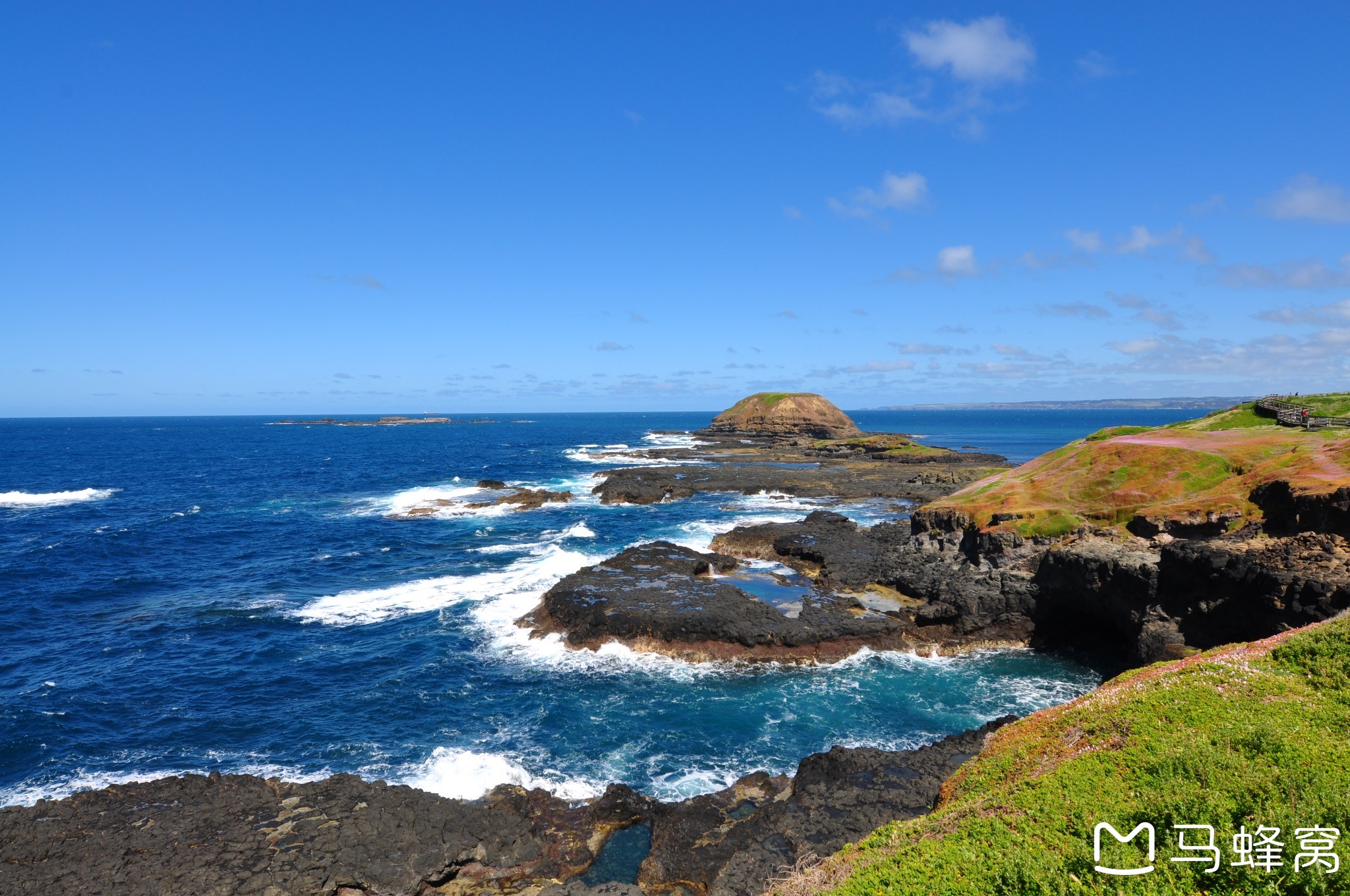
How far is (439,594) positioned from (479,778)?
24.0 m

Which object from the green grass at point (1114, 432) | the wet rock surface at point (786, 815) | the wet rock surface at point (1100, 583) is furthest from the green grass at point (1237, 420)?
the wet rock surface at point (786, 815)

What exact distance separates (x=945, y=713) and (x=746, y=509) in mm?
45600

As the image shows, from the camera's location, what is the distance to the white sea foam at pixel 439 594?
138 ft

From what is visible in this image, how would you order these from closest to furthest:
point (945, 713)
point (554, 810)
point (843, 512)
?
1. point (554, 810)
2. point (945, 713)
3. point (843, 512)

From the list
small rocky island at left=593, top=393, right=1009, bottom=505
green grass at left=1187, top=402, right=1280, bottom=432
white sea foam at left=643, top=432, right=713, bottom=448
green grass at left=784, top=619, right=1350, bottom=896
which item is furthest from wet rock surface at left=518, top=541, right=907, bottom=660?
white sea foam at left=643, top=432, right=713, bottom=448

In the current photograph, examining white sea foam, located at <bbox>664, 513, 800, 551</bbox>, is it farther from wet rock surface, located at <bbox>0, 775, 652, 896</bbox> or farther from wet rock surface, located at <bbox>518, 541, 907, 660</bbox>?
wet rock surface, located at <bbox>0, 775, 652, 896</bbox>

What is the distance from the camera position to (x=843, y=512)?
70.1 metres

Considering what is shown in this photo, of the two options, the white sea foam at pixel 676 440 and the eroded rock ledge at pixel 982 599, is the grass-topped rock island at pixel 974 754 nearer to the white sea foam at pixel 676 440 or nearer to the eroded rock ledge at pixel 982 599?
the eroded rock ledge at pixel 982 599

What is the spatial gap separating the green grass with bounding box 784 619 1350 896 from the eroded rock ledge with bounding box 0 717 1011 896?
14.2 ft

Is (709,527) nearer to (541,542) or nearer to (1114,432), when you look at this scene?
(541,542)

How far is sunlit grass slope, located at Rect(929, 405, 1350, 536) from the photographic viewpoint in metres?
35.1

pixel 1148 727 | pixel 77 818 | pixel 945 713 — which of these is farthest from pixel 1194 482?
pixel 77 818

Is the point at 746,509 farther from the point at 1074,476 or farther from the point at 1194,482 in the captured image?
the point at 1194,482

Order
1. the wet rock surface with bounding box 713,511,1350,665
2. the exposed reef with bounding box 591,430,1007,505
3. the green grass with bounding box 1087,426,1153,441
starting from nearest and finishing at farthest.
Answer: the wet rock surface with bounding box 713,511,1350,665 → the green grass with bounding box 1087,426,1153,441 → the exposed reef with bounding box 591,430,1007,505
